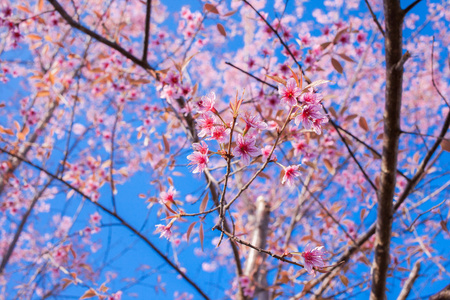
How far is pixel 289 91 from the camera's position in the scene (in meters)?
0.88

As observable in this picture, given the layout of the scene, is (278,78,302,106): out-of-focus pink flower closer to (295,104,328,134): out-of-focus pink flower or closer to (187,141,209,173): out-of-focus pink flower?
(295,104,328,134): out-of-focus pink flower

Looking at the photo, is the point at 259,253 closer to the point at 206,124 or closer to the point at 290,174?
the point at 290,174

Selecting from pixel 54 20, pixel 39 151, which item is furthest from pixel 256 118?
pixel 39 151

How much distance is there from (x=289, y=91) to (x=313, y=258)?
483mm

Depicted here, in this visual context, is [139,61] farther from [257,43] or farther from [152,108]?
[257,43]

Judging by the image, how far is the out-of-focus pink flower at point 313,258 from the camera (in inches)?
34.5

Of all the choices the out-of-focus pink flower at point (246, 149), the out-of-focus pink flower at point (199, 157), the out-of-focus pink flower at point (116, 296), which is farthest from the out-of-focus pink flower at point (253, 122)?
the out-of-focus pink flower at point (116, 296)

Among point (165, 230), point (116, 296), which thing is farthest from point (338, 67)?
point (116, 296)

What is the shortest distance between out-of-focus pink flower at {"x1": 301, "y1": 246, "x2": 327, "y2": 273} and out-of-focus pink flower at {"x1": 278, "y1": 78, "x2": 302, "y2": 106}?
43cm

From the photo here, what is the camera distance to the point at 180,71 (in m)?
1.65

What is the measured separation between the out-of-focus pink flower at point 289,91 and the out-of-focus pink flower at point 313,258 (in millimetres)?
426

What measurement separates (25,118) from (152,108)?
1.91 m

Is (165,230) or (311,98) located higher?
(311,98)

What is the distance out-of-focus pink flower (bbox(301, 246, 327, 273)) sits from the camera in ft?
2.87
